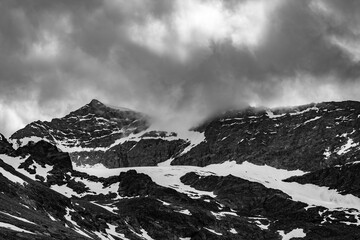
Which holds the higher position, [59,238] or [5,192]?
[5,192]

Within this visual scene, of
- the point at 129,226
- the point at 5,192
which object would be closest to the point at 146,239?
the point at 129,226

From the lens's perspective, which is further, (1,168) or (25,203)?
(1,168)

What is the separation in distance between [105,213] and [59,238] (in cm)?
8504

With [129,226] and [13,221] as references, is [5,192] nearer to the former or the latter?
[13,221]

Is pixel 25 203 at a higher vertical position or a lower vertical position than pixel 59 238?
higher

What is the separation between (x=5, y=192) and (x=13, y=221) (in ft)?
132

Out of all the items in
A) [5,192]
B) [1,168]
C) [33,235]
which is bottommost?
[33,235]

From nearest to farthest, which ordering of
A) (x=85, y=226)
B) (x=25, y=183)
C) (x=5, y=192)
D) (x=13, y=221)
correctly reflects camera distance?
(x=13, y=221)
(x=5, y=192)
(x=85, y=226)
(x=25, y=183)

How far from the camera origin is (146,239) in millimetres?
189625

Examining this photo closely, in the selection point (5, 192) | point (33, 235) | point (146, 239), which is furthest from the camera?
point (146, 239)

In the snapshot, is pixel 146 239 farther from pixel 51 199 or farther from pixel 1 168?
pixel 1 168

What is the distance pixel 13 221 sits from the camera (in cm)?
11019

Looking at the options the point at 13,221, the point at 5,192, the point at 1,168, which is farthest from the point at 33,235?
the point at 1,168

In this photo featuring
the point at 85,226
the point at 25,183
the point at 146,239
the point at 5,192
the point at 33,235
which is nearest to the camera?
the point at 33,235
